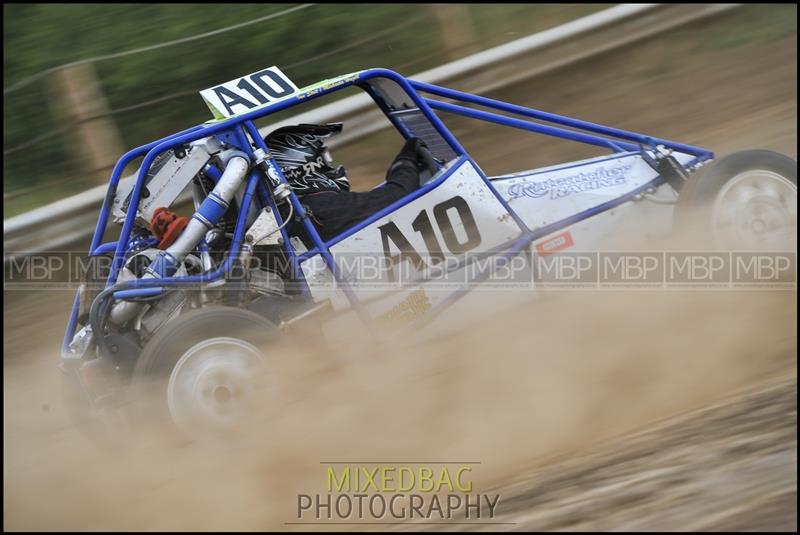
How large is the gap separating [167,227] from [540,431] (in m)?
1.84

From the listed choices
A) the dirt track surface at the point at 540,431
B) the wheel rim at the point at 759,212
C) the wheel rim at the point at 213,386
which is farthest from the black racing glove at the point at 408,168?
the wheel rim at the point at 759,212

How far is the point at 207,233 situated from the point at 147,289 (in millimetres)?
398

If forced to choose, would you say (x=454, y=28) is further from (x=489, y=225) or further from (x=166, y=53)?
(x=489, y=225)

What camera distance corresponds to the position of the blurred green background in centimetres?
637

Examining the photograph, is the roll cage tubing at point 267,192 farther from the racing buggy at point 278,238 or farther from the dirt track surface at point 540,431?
the dirt track surface at point 540,431

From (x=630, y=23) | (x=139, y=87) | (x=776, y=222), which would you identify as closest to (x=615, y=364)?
(x=776, y=222)

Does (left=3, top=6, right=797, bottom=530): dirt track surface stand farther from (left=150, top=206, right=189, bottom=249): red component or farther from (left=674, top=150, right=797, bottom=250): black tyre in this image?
(left=150, top=206, right=189, bottom=249): red component

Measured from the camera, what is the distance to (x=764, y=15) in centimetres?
759

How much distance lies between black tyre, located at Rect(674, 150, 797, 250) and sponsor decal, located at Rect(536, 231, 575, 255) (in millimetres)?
504

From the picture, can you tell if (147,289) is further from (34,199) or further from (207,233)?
(34,199)

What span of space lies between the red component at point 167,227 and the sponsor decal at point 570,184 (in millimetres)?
1515

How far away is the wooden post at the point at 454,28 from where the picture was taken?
7047mm

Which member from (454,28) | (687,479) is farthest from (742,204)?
(454,28)
